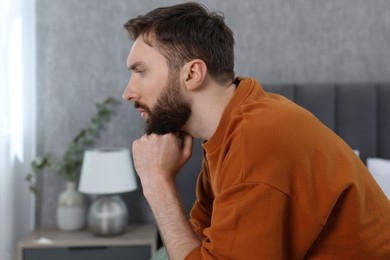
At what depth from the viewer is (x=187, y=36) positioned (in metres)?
1.28

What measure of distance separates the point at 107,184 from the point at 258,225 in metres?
1.60

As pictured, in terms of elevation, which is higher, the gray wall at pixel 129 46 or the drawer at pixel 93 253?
the gray wall at pixel 129 46

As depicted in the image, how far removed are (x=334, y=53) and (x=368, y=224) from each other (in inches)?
71.5

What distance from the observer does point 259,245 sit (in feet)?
3.17

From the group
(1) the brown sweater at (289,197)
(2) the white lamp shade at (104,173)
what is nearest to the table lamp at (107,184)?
(2) the white lamp shade at (104,173)

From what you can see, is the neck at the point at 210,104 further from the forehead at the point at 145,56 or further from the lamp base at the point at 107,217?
the lamp base at the point at 107,217

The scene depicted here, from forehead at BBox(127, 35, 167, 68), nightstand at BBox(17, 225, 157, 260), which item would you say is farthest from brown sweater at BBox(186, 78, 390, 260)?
nightstand at BBox(17, 225, 157, 260)

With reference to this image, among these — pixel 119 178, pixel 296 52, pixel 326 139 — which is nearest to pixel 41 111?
pixel 119 178

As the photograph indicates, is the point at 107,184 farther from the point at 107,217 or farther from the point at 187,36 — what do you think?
the point at 187,36

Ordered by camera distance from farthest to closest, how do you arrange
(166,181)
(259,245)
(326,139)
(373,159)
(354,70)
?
(354,70)
(373,159)
(166,181)
(326,139)
(259,245)

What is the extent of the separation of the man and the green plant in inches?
54.1

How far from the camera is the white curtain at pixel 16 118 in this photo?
2490 millimetres

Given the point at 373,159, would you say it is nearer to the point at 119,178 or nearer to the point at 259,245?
the point at 119,178

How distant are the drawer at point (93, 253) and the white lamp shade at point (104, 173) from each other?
0.27 m
